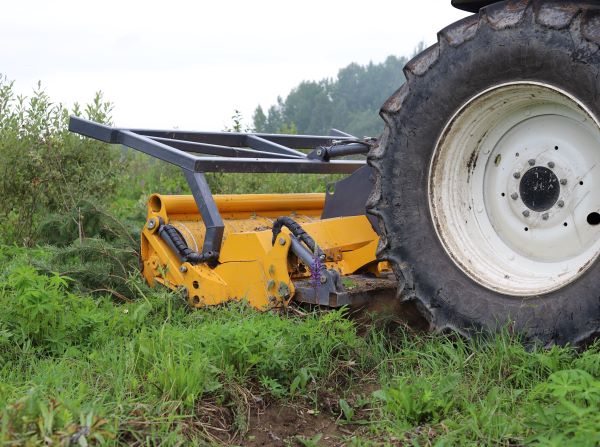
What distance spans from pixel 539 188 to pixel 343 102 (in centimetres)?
5695

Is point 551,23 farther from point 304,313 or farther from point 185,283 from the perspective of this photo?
point 185,283

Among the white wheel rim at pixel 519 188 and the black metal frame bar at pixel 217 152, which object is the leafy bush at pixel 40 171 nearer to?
the black metal frame bar at pixel 217 152

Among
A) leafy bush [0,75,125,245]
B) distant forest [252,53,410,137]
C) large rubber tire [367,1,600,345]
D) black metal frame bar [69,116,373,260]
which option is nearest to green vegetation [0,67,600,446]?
large rubber tire [367,1,600,345]

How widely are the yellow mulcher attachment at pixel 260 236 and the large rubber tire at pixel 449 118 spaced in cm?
41

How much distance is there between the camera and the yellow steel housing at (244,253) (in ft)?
13.2

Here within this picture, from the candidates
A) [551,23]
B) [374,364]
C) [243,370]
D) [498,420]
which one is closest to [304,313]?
[374,364]

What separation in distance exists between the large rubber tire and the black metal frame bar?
2.83ft

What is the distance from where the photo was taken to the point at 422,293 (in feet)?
11.3

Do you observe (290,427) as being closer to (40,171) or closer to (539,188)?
(539,188)

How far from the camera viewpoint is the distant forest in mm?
56094

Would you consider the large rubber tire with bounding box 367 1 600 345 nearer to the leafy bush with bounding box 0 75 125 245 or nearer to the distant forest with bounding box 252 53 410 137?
the leafy bush with bounding box 0 75 125 245

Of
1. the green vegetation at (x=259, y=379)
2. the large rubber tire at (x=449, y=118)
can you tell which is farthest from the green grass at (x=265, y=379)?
the large rubber tire at (x=449, y=118)

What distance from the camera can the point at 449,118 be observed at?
3.48 metres

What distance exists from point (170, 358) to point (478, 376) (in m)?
1.14
